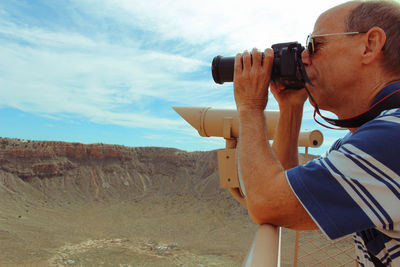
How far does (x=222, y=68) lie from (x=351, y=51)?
566 mm

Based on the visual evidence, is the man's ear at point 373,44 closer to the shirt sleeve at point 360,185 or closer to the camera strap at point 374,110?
the camera strap at point 374,110

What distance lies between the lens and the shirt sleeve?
0.77 meters

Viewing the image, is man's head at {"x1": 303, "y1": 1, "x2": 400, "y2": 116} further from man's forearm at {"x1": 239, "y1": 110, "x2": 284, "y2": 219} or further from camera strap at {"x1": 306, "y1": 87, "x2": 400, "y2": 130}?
man's forearm at {"x1": 239, "y1": 110, "x2": 284, "y2": 219}

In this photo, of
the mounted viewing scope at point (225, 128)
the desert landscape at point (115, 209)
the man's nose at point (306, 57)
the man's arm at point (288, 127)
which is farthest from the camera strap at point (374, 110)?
the desert landscape at point (115, 209)

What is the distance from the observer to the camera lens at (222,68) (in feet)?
4.74

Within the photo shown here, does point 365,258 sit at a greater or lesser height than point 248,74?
lesser

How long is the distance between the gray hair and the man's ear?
0.06ft

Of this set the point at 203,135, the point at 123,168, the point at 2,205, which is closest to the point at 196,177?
the point at 123,168

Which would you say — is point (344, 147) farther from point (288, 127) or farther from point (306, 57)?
point (288, 127)

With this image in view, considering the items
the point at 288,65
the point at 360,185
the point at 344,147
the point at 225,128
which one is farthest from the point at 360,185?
the point at 225,128

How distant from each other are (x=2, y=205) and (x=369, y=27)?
2273 centimetres

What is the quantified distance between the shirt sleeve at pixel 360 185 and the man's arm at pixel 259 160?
0.09 metres

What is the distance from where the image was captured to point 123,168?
2683cm

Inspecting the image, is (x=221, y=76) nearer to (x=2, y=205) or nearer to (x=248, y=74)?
(x=248, y=74)
